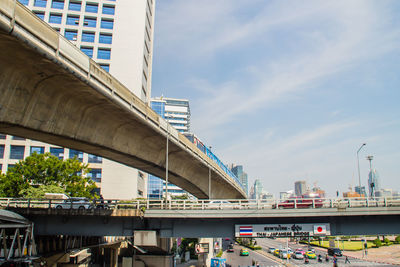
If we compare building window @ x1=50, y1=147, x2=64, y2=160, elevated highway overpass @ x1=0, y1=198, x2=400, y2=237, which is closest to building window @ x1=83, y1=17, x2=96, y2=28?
building window @ x1=50, y1=147, x2=64, y2=160

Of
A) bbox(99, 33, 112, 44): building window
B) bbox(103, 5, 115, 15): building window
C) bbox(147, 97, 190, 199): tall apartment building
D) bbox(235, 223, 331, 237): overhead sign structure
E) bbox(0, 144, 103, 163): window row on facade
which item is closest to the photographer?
bbox(235, 223, 331, 237): overhead sign structure

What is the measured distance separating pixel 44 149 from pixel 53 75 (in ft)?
172

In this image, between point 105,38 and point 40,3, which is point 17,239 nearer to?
point 105,38

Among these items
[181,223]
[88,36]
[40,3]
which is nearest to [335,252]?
[181,223]

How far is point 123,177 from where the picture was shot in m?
64.2

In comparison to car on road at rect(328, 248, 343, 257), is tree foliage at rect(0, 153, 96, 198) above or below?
above

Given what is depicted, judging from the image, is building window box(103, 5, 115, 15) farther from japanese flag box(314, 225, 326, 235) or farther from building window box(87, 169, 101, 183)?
japanese flag box(314, 225, 326, 235)

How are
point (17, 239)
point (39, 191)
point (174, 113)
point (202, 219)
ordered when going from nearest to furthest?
point (17, 239), point (202, 219), point (39, 191), point (174, 113)

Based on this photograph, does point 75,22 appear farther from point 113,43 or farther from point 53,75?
point 53,75

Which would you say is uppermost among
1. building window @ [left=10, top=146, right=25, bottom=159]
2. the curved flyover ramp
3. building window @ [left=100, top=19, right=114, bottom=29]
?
building window @ [left=100, top=19, right=114, bottom=29]

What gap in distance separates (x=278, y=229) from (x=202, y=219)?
579 cm

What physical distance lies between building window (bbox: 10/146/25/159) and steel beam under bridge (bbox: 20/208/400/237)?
4343 centimetres

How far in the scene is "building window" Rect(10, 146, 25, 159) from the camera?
6287 centimetres

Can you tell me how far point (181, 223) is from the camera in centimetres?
2533
